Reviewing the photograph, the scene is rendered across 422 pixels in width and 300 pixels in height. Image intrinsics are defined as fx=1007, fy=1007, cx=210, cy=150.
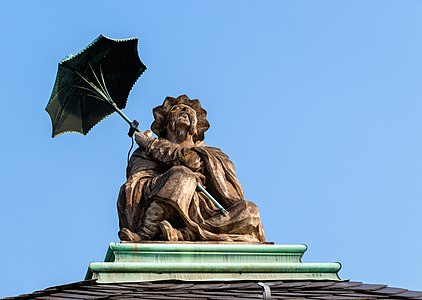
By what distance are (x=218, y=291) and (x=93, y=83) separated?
460 cm

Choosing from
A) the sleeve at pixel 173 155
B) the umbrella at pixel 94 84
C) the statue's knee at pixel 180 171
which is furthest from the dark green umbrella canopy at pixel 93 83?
the statue's knee at pixel 180 171

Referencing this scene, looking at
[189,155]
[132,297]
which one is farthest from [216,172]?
[132,297]

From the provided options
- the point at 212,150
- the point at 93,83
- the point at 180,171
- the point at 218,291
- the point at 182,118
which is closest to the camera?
the point at 218,291

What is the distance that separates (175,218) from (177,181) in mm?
409

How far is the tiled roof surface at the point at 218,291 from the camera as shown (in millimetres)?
8625

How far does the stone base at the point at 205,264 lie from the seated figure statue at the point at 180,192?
349 mm

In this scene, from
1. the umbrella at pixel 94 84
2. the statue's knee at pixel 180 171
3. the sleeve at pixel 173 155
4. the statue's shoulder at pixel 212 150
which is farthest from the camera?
the umbrella at pixel 94 84

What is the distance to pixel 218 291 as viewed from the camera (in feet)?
29.6

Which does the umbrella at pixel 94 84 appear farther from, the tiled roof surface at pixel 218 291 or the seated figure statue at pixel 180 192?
the tiled roof surface at pixel 218 291

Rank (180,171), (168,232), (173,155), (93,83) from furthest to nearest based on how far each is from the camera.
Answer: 1. (93,83)
2. (173,155)
3. (180,171)
4. (168,232)

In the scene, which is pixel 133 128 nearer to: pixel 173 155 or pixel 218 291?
pixel 173 155

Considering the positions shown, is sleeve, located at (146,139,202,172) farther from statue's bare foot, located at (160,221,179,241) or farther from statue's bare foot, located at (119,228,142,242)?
statue's bare foot, located at (119,228,142,242)

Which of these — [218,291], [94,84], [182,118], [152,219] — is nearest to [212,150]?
[182,118]

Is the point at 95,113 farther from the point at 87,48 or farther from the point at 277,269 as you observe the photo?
the point at 277,269
